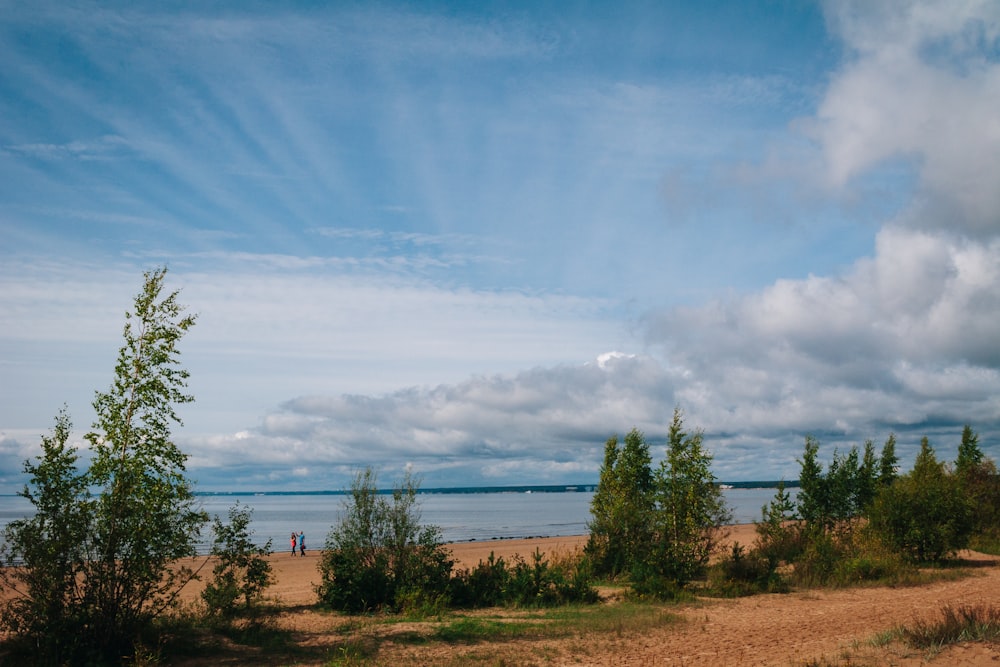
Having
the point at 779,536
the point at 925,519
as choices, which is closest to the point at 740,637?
the point at 779,536

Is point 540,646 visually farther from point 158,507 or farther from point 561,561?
point 561,561

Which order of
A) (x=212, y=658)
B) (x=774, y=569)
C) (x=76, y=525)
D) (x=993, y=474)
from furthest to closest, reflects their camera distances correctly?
1. (x=993, y=474)
2. (x=774, y=569)
3. (x=212, y=658)
4. (x=76, y=525)

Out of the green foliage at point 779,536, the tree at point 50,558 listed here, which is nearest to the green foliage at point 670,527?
the green foliage at point 779,536

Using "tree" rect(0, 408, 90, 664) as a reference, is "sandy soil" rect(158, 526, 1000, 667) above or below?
below

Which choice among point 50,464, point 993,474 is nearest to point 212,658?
point 50,464

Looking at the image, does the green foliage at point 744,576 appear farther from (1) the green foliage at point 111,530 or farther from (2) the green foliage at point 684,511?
(1) the green foliage at point 111,530

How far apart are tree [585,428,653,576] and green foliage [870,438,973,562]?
931 centimetres

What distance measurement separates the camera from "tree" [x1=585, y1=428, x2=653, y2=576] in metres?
25.7

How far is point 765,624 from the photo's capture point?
17.4 m

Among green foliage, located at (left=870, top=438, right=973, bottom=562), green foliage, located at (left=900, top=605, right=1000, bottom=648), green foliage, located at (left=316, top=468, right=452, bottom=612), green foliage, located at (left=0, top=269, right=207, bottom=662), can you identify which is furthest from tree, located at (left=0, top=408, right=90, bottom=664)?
green foliage, located at (left=870, top=438, right=973, bottom=562)

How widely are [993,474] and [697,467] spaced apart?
101 feet

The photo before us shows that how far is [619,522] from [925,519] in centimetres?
1168

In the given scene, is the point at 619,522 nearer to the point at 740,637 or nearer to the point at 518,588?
the point at 518,588

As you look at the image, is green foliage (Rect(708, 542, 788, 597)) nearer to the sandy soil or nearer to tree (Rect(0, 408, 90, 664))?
the sandy soil
